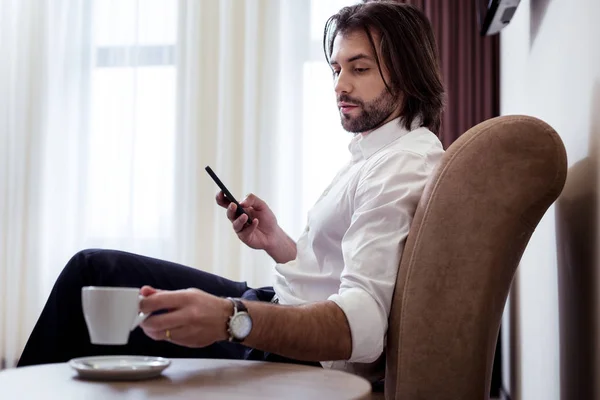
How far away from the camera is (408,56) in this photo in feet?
5.25

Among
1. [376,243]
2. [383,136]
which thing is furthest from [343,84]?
[376,243]

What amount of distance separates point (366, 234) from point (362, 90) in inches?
17.7

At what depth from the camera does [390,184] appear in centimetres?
131

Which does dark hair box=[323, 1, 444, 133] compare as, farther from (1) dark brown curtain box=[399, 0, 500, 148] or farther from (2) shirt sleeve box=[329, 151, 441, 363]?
(1) dark brown curtain box=[399, 0, 500, 148]

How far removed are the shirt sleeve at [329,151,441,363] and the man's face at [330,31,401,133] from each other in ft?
0.80

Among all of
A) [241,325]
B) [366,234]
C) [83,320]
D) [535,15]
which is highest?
[535,15]

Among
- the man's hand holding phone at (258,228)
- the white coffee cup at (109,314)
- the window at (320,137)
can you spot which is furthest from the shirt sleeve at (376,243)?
the window at (320,137)

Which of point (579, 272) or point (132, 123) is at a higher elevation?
point (132, 123)

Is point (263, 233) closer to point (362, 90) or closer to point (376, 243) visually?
point (362, 90)

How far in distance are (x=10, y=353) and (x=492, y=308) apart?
2995 mm

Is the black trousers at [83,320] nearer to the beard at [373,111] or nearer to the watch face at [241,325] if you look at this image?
the watch face at [241,325]

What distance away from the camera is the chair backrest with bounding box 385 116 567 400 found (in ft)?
3.58

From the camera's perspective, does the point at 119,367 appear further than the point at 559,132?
No

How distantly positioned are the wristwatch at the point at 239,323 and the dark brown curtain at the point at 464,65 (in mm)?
2211
